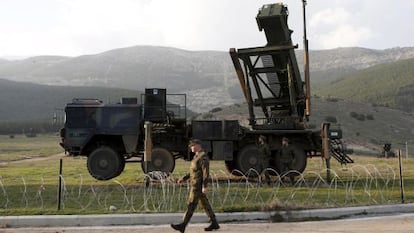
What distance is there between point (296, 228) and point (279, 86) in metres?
9.02

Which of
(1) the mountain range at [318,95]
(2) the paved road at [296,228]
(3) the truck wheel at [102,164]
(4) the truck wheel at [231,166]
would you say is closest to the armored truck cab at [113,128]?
(3) the truck wheel at [102,164]

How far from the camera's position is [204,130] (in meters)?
16.8

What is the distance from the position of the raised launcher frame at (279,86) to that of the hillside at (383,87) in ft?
236

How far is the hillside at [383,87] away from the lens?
310 ft

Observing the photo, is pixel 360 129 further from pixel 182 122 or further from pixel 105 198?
pixel 105 198

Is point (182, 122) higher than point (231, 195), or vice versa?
point (182, 122)

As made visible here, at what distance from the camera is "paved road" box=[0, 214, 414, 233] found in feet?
30.4

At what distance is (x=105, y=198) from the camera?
1285 cm

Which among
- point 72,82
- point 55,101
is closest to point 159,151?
point 55,101

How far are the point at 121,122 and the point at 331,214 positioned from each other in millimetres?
8075

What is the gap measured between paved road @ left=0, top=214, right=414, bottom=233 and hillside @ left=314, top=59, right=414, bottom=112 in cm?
7956

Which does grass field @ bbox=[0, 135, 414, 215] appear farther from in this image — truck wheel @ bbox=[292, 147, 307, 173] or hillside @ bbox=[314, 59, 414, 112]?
hillside @ bbox=[314, 59, 414, 112]

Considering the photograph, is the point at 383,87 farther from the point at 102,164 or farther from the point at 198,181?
the point at 198,181

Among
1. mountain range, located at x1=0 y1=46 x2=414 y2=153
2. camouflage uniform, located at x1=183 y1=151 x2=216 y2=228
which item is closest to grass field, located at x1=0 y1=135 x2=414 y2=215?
camouflage uniform, located at x1=183 y1=151 x2=216 y2=228
